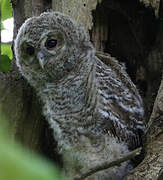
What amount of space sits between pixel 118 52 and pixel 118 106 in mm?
828

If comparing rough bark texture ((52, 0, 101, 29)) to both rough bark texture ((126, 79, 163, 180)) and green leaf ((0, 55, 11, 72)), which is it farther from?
rough bark texture ((126, 79, 163, 180))

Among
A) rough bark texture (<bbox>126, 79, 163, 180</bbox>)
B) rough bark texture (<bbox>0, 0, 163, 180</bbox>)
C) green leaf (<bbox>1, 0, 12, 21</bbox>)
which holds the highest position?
green leaf (<bbox>1, 0, 12, 21</bbox>)

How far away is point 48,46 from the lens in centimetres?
247

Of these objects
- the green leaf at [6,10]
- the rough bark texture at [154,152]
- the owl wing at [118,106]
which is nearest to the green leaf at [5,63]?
the green leaf at [6,10]

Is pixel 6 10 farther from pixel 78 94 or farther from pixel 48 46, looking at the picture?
pixel 78 94

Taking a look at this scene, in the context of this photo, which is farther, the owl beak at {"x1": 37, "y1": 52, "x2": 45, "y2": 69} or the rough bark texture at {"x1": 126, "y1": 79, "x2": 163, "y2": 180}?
the owl beak at {"x1": 37, "y1": 52, "x2": 45, "y2": 69}

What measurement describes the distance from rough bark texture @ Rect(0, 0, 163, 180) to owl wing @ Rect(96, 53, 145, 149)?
0.68 ft

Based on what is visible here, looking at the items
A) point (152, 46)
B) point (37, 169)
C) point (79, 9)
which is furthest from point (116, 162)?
point (152, 46)

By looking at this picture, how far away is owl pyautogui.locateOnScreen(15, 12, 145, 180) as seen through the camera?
7.38ft

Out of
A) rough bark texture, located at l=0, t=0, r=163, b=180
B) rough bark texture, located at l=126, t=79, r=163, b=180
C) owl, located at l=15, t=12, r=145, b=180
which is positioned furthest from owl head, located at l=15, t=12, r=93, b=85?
rough bark texture, located at l=126, t=79, r=163, b=180

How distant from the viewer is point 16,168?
323 mm

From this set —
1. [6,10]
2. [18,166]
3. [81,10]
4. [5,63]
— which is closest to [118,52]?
[81,10]

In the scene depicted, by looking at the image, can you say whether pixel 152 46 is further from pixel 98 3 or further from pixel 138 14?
pixel 98 3

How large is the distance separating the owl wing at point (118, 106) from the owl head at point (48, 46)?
8.0 inches
